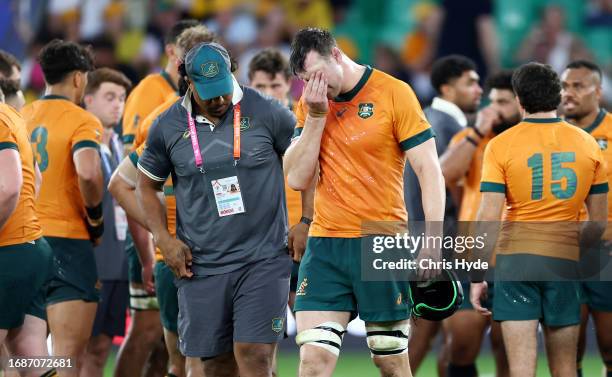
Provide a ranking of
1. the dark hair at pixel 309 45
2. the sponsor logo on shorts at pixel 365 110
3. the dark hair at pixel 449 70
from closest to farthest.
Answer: the dark hair at pixel 309 45 → the sponsor logo on shorts at pixel 365 110 → the dark hair at pixel 449 70

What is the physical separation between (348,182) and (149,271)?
220 centimetres

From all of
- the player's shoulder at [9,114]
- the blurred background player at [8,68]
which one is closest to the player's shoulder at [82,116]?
the blurred background player at [8,68]

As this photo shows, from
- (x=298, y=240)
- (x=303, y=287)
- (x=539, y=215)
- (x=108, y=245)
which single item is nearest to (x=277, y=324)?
(x=303, y=287)

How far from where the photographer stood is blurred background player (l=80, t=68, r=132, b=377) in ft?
27.9

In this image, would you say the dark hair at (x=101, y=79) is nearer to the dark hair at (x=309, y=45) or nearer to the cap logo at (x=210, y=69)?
the cap logo at (x=210, y=69)

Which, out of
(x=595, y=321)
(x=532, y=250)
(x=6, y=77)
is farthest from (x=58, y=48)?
(x=595, y=321)

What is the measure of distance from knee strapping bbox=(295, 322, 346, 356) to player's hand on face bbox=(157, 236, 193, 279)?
2.49ft

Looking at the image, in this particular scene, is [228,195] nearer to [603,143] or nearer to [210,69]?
[210,69]

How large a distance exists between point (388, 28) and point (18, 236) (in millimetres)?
8795

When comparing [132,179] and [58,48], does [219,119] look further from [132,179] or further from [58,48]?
[58,48]

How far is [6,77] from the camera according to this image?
8336 mm

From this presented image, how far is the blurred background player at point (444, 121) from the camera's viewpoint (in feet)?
29.4

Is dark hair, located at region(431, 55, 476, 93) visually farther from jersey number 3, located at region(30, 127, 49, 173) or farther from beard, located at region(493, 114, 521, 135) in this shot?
jersey number 3, located at region(30, 127, 49, 173)

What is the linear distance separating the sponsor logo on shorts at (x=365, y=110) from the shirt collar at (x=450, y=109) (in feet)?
10.5
